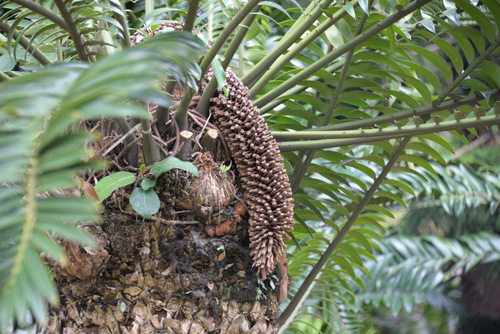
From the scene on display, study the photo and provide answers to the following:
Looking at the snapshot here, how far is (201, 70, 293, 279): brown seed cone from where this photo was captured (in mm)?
757

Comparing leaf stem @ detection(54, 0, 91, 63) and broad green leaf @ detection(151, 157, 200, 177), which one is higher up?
leaf stem @ detection(54, 0, 91, 63)

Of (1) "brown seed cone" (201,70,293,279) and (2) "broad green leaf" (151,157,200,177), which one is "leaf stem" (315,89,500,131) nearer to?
(1) "brown seed cone" (201,70,293,279)

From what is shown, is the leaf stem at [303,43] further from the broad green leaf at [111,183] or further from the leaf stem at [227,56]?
the broad green leaf at [111,183]

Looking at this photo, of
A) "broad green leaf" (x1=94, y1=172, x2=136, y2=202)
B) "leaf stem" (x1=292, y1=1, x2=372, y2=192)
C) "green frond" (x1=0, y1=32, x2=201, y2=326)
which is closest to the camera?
"green frond" (x1=0, y1=32, x2=201, y2=326)

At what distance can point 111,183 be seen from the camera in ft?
2.23

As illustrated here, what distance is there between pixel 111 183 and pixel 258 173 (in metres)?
0.23

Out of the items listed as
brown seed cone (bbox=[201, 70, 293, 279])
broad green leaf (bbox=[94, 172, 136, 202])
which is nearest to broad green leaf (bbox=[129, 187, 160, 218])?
broad green leaf (bbox=[94, 172, 136, 202])

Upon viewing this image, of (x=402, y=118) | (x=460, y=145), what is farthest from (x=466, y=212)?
(x=402, y=118)

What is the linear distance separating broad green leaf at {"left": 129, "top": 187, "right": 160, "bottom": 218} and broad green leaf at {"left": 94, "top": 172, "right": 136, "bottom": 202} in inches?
0.8

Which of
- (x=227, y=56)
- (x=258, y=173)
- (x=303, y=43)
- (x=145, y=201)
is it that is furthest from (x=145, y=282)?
(x=303, y=43)

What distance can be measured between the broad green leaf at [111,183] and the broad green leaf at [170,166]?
0.04 m

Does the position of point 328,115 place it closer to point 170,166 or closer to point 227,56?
point 227,56

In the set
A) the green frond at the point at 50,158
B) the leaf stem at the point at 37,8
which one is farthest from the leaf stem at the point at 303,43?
the green frond at the point at 50,158

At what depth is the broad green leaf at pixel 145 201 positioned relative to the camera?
2.21 feet
